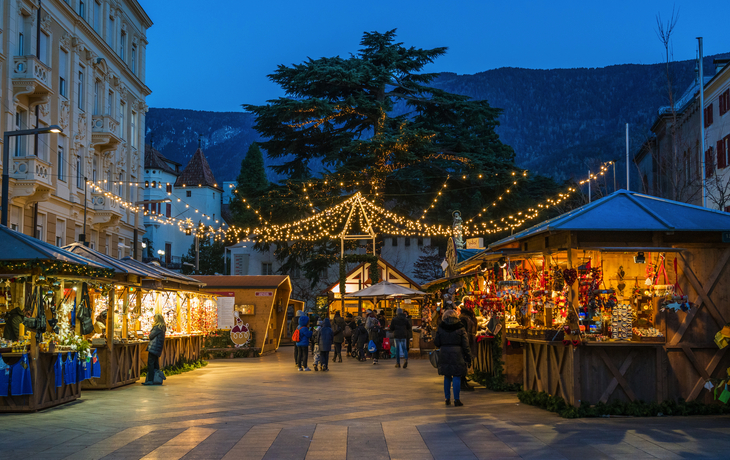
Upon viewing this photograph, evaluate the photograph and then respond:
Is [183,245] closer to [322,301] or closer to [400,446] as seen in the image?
[322,301]

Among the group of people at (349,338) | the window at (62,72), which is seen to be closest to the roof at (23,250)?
the group of people at (349,338)

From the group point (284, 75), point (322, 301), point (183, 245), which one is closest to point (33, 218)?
point (284, 75)

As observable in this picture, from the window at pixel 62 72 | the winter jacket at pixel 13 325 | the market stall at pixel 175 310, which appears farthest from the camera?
the window at pixel 62 72

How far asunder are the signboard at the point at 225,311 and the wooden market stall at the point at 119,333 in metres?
8.90

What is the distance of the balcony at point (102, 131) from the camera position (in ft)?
112

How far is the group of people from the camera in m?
21.2

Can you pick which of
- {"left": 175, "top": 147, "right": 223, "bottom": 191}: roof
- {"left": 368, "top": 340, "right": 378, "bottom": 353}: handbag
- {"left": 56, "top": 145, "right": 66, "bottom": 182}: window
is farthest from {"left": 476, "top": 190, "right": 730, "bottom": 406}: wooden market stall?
{"left": 175, "top": 147, "right": 223, "bottom": 191}: roof

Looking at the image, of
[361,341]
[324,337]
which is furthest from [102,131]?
[324,337]

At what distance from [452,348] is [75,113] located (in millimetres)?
24772

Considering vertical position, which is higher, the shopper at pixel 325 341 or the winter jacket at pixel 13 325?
the winter jacket at pixel 13 325

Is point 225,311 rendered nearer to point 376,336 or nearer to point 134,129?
point 376,336

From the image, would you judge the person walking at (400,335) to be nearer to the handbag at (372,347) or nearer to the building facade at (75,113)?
the handbag at (372,347)

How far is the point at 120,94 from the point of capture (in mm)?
38375

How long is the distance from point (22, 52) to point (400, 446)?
2422 centimetres
